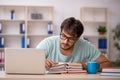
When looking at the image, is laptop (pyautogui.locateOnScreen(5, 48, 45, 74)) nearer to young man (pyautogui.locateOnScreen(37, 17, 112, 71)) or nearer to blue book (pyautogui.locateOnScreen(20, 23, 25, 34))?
young man (pyautogui.locateOnScreen(37, 17, 112, 71))

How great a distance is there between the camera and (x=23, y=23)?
5734mm

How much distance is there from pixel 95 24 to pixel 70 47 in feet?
12.3

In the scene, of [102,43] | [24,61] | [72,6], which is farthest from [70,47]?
[72,6]

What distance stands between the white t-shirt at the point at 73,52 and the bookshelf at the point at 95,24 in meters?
3.36

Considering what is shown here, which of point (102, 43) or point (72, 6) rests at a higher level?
point (72, 6)

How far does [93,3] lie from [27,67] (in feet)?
15.0

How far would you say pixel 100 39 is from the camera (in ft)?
19.2

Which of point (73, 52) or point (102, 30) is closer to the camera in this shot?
point (73, 52)

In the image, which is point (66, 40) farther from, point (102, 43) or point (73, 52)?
point (102, 43)

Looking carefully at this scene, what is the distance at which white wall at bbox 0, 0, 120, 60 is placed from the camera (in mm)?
5930

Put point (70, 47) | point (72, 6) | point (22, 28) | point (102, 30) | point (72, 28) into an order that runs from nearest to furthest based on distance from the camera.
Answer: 1. point (72, 28)
2. point (70, 47)
3. point (22, 28)
4. point (102, 30)
5. point (72, 6)

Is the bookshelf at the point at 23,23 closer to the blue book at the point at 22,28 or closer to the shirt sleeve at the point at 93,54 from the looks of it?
the blue book at the point at 22,28

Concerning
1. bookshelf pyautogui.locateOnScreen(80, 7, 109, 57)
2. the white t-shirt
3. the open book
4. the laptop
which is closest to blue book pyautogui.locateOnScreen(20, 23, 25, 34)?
bookshelf pyautogui.locateOnScreen(80, 7, 109, 57)

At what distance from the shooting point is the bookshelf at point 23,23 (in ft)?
18.8
